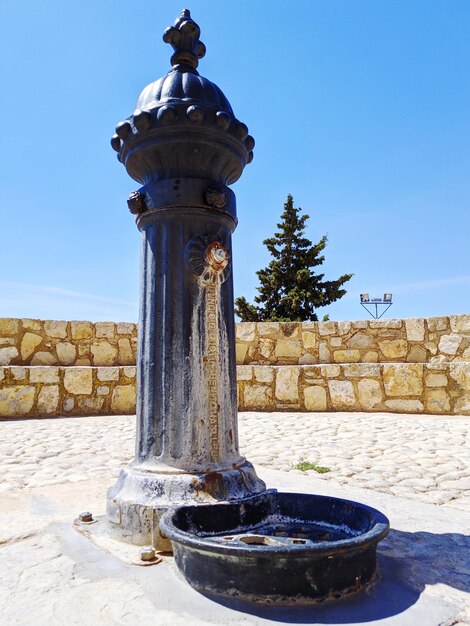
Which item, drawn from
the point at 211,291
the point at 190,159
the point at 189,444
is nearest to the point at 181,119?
the point at 190,159

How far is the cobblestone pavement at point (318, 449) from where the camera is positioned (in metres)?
3.56

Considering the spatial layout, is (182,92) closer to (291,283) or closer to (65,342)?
(65,342)

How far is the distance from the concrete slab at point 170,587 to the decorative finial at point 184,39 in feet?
7.71

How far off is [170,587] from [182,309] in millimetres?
1107

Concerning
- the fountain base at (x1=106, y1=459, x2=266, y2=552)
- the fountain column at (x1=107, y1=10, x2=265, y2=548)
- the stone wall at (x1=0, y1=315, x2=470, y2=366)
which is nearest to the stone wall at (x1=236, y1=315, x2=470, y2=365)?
the stone wall at (x1=0, y1=315, x2=470, y2=366)

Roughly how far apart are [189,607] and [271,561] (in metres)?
0.29

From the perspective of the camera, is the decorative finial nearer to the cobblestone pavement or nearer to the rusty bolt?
the rusty bolt

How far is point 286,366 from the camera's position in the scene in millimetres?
8500

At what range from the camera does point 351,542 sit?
1.51 metres

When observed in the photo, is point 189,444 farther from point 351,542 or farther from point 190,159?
point 190,159

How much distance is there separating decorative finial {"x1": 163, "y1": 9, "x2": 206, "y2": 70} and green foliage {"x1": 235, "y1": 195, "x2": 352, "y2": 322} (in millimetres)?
20542

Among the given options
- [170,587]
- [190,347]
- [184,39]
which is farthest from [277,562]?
[184,39]

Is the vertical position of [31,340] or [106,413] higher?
[31,340]

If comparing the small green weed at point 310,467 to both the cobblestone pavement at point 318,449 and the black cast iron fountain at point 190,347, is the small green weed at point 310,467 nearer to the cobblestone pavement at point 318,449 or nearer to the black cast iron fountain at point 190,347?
the cobblestone pavement at point 318,449
